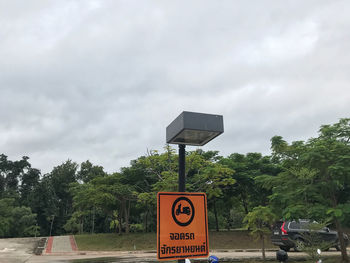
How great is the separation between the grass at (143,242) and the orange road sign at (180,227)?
19825mm

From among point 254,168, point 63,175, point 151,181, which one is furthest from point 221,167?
point 63,175

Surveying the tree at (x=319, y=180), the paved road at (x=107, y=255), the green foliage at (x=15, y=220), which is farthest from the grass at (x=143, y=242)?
the green foliage at (x=15, y=220)

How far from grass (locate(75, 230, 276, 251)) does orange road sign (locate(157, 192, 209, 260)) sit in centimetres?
1982

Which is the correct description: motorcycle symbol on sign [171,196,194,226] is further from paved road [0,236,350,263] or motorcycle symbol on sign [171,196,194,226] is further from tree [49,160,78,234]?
tree [49,160,78,234]

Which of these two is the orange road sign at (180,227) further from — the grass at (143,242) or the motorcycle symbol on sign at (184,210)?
the grass at (143,242)

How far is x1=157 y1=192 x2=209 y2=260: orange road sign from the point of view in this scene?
10.0 feet

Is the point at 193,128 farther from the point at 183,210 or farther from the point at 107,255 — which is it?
the point at 107,255

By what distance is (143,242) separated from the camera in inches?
936

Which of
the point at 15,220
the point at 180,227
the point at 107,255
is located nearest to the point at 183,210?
the point at 180,227

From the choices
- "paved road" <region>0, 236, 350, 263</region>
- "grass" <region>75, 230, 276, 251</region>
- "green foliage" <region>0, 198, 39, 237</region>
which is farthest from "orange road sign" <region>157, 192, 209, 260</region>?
"green foliage" <region>0, 198, 39, 237</region>

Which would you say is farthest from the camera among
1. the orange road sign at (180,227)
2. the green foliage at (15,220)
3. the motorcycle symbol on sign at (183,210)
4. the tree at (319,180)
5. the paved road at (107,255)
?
the green foliage at (15,220)

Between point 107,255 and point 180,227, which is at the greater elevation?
point 180,227

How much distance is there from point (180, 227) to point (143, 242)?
22220mm

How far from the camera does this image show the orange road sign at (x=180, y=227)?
120 inches
